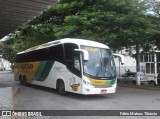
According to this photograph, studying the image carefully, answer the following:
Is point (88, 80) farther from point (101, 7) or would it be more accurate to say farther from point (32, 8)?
point (101, 7)

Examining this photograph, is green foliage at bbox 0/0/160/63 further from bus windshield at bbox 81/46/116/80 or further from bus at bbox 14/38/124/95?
bus windshield at bbox 81/46/116/80

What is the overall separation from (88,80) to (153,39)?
10.7 m

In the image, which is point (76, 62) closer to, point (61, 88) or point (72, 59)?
point (72, 59)

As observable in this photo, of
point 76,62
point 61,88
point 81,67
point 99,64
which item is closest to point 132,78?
point 61,88

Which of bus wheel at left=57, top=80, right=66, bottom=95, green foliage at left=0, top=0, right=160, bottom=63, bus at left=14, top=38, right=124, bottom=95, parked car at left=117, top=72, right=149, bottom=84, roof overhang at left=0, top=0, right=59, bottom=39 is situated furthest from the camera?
parked car at left=117, top=72, right=149, bottom=84

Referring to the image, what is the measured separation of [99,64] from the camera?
16.4 meters

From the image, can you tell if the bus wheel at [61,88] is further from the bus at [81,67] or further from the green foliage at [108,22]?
the green foliage at [108,22]

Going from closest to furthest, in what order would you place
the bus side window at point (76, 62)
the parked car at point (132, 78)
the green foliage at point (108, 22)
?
1. the bus side window at point (76, 62)
2. the green foliage at point (108, 22)
3. the parked car at point (132, 78)

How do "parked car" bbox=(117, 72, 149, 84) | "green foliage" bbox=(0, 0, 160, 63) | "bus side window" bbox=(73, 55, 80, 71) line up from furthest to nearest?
"parked car" bbox=(117, 72, 149, 84) < "green foliage" bbox=(0, 0, 160, 63) < "bus side window" bbox=(73, 55, 80, 71)

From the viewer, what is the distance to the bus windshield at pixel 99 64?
16.1m

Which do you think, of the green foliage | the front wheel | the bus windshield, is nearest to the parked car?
the green foliage

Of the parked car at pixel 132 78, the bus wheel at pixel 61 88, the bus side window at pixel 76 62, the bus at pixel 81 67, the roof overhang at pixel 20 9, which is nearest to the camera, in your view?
the roof overhang at pixel 20 9

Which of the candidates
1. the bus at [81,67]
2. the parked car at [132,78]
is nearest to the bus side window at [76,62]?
the bus at [81,67]

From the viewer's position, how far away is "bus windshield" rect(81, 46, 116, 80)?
16.1 meters
